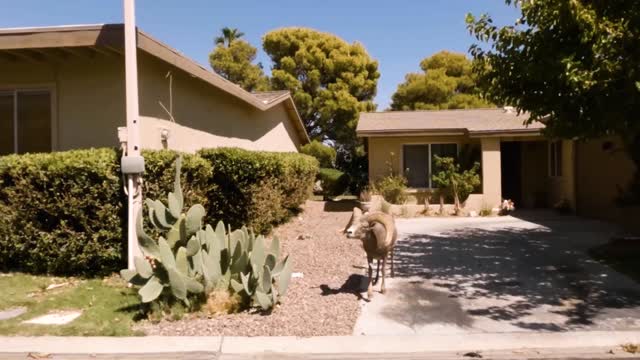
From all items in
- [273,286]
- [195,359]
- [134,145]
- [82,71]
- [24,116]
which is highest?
[82,71]

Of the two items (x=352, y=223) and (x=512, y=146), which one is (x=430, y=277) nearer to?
(x=352, y=223)

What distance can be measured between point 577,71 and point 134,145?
20.2 feet

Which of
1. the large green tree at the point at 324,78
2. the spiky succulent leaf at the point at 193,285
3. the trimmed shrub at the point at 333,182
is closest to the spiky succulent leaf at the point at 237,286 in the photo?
the spiky succulent leaf at the point at 193,285

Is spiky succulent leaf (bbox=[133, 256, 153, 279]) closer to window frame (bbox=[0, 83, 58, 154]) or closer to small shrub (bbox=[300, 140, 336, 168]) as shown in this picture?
window frame (bbox=[0, 83, 58, 154])

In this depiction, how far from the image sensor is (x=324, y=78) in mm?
32031

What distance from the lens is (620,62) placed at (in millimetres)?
7133

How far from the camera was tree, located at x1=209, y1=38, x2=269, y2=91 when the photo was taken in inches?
1332

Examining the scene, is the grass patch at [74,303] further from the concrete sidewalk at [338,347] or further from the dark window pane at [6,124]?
the dark window pane at [6,124]

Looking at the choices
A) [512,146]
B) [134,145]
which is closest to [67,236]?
[134,145]

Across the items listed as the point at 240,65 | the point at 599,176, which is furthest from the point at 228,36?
the point at 599,176

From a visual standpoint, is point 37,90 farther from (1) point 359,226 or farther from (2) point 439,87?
(2) point 439,87

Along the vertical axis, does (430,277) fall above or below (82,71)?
below

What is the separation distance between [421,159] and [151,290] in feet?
42.6

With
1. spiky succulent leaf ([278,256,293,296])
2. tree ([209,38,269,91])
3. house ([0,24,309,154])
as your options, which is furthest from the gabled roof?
tree ([209,38,269,91])
